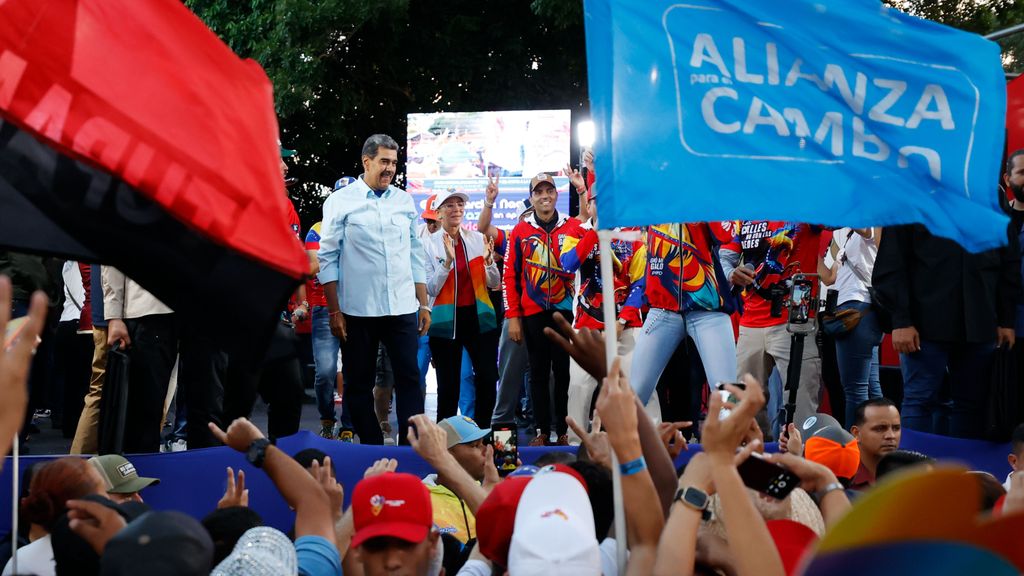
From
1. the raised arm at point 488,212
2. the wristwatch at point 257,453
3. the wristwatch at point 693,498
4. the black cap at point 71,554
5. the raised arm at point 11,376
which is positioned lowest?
the black cap at point 71,554

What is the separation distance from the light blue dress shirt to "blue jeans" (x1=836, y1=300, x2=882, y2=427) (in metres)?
3.13

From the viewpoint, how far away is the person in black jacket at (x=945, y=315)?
7.32 m

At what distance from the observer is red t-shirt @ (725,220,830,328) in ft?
28.8

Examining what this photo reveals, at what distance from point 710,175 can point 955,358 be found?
12.4 ft

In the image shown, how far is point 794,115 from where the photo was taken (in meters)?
4.56

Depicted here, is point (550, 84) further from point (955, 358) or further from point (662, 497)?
point (662, 497)

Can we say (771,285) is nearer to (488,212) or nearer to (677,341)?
(677,341)

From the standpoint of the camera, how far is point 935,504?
1460 millimetres

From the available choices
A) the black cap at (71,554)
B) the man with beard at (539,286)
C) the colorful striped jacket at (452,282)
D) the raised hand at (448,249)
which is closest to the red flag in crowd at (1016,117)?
the man with beard at (539,286)

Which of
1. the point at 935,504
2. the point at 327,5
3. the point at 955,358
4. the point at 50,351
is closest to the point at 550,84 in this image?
Answer: the point at 327,5

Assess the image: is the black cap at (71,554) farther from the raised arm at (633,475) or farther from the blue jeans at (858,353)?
the blue jeans at (858,353)

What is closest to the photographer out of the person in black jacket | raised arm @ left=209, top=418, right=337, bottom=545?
the person in black jacket

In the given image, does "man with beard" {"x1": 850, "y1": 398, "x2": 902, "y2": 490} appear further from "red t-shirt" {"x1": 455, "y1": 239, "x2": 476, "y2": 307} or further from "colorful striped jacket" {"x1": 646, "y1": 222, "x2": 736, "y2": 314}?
"red t-shirt" {"x1": 455, "y1": 239, "x2": 476, "y2": 307}

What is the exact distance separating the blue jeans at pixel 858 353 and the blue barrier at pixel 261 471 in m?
1.41
